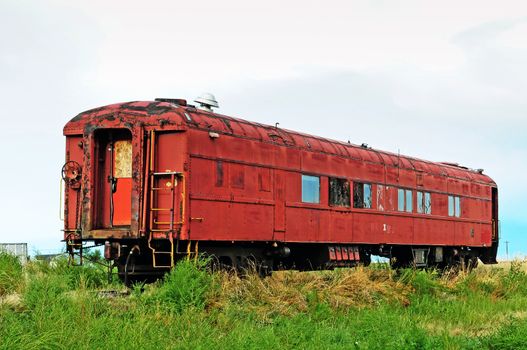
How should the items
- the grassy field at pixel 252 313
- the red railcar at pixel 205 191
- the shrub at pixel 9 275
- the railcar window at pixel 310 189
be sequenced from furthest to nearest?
the railcar window at pixel 310 189 → the shrub at pixel 9 275 → the red railcar at pixel 205 191 → the grassy field at pixel 252 313

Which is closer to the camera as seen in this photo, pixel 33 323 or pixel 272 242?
pixel 33 323

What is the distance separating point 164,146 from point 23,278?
4172mm

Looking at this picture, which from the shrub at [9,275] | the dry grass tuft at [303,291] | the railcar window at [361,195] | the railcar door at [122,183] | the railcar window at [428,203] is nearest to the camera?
the dry grass tuft at [303,291]

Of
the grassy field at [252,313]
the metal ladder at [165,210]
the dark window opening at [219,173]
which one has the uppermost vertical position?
the dark window opening at [219,173]

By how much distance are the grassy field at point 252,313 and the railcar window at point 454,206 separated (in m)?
8.66

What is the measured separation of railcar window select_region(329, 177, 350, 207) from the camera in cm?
1956

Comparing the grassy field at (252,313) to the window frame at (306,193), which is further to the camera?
the window frame at (306,193)

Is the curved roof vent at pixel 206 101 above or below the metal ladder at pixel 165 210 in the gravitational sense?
above

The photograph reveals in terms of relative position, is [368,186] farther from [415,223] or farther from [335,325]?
[335,325]

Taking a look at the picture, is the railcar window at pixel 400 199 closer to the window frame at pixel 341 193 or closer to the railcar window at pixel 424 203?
the railcar window at pixel 424 203

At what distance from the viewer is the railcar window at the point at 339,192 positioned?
19562mm

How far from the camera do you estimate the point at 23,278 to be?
15445 millimetres

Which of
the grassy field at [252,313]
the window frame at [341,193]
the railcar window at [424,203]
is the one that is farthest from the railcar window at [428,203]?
the grassy field at [252,313]

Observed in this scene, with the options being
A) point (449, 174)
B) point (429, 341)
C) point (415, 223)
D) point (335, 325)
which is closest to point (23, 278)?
point (335, 325)
